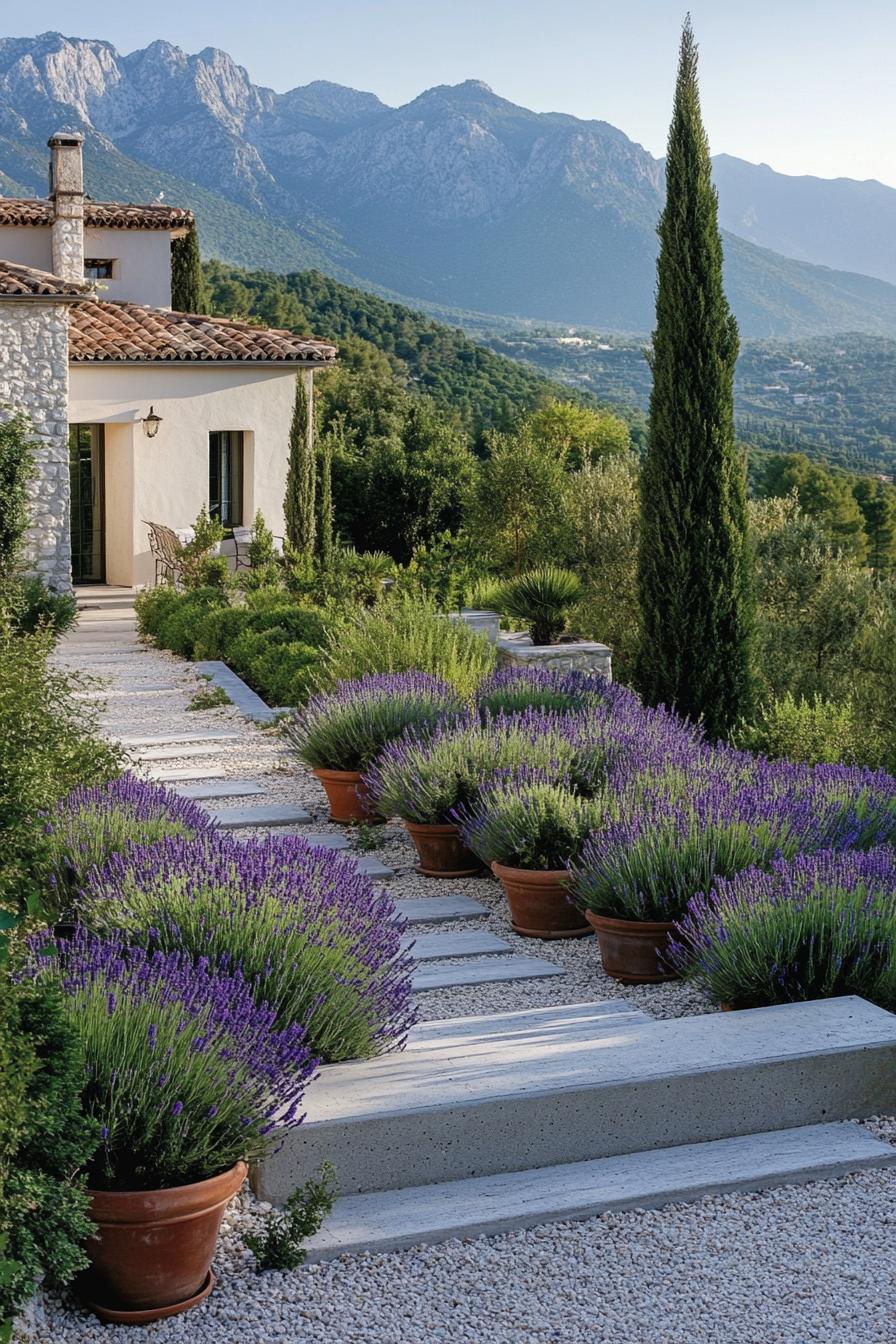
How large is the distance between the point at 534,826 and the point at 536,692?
2.16 m

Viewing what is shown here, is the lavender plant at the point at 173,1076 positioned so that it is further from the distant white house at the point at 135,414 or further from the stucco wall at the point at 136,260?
the stucco wall at the point at 136,260

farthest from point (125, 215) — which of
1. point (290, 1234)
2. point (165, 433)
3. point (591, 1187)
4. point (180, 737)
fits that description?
point (290, 1234)

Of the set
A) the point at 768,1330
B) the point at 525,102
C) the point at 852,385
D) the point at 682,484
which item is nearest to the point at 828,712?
the point at 682,484

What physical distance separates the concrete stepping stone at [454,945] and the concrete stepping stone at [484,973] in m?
0.11

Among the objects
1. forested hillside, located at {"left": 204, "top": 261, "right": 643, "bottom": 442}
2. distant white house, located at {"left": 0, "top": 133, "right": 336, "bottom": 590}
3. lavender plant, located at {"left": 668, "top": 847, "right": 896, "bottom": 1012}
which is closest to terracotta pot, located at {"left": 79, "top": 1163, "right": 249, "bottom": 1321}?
lavender plant, located at {"left": 668, "top": 847, "right": 896, "bottom": 1012}

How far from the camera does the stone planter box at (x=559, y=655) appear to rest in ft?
33.6

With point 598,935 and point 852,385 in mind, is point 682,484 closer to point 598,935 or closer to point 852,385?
point 598,935

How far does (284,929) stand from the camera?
333 cm

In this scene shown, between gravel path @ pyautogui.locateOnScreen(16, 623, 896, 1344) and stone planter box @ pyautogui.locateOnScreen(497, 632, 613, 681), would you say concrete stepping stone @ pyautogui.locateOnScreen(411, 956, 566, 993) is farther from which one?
stone planter box @ pyautogui.locateOnScreen(497, 632, 613, 681)

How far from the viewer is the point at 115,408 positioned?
1670 cm

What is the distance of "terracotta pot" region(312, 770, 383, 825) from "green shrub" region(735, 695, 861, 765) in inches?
108

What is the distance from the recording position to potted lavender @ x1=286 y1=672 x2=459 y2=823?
642cm

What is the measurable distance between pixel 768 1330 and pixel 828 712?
735cm

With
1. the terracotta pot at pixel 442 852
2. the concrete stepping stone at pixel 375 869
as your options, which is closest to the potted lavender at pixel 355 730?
the concrete stepping stone at pixel 375 869
